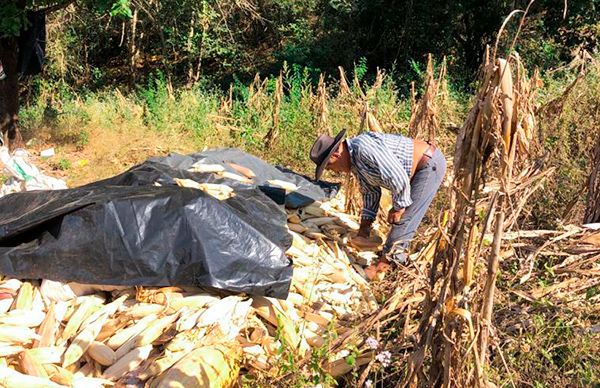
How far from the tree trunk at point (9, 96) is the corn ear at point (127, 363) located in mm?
5436

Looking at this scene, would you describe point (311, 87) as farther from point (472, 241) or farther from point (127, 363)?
point (472, 241)

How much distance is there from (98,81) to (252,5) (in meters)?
4.84

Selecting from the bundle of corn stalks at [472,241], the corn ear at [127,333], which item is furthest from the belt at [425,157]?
the corn ear at [127,333]

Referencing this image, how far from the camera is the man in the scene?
339cm

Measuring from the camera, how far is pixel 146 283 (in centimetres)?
298

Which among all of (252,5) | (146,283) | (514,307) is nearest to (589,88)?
(514,307)

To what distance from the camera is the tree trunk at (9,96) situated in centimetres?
696

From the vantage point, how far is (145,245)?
300cm

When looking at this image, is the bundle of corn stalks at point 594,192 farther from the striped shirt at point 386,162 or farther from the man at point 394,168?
the striped shirt at point 386,162

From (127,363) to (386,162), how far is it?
6.06 feet

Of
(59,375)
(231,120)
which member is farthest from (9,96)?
(59,375)

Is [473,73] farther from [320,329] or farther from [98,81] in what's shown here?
[98,81]

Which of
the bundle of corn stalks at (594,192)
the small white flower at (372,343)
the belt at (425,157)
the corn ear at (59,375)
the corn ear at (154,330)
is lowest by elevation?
the corn ear at (59,375)

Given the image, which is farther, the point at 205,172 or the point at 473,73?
the point at 473,73
